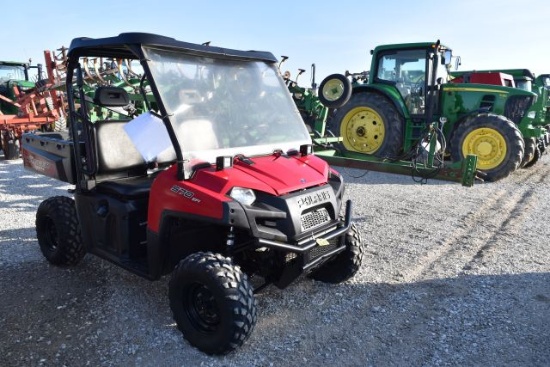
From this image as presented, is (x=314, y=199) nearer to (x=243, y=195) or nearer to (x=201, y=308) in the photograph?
(x=243, y=195)

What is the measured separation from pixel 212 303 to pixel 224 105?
53.4 inches

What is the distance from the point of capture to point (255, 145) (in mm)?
3199

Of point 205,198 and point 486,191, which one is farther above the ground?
point 205,198

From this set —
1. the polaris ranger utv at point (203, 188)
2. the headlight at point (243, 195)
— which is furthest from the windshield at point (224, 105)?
the headlight at point (243, 195)

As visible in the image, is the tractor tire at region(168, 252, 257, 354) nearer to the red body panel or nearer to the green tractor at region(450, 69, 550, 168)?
the red body panel

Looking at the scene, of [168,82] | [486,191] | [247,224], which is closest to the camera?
[247,224]

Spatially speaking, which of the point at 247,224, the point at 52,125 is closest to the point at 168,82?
the point at 247,224

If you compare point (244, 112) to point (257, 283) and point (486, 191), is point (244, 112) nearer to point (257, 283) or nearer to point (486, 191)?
point (257, 283)

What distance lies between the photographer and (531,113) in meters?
8.06

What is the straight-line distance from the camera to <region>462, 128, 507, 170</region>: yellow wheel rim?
7.62 metres

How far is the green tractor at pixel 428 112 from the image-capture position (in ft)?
25.2

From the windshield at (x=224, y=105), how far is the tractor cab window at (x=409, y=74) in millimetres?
5639

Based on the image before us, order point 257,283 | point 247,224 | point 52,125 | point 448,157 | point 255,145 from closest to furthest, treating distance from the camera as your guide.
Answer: point 247,224 → point 255,145 → point 257,283 → point 448,157 → point 52,125

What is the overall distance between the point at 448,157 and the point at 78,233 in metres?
7.28
